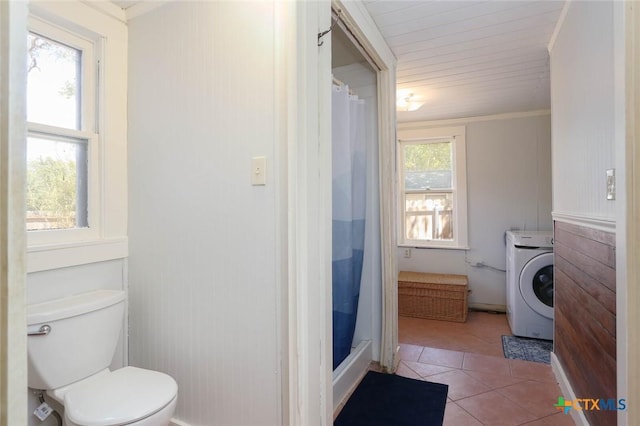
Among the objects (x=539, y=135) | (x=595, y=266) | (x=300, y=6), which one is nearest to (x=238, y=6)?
(x=300, y=6)

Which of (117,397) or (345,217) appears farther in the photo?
(345,217)

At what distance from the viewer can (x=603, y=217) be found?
4.47 ft

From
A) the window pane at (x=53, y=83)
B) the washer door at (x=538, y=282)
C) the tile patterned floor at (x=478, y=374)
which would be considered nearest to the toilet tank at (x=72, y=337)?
the window pane at (x=53, y=83)

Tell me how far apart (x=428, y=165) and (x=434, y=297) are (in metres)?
1.65

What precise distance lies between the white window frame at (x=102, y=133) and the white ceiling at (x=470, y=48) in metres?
0.22

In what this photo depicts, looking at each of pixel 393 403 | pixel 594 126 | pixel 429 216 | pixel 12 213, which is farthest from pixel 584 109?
pixel 429 216

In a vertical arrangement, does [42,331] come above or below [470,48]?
below

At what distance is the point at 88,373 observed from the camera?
1.47m

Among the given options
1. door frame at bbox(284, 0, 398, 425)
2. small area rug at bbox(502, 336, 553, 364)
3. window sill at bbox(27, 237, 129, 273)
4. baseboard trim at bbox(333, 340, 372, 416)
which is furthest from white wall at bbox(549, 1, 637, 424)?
window sill at bbox(27, 237, 129, 273)

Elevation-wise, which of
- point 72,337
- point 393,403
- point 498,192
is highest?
point 498,192

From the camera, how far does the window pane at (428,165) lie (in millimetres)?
4109

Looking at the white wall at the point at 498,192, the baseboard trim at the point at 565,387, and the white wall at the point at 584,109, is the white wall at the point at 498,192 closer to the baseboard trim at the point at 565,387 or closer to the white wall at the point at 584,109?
the baseboard trim at the point at 565,387

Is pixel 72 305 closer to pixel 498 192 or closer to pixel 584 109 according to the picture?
pixel 584 109

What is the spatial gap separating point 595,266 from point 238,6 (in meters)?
1.96
